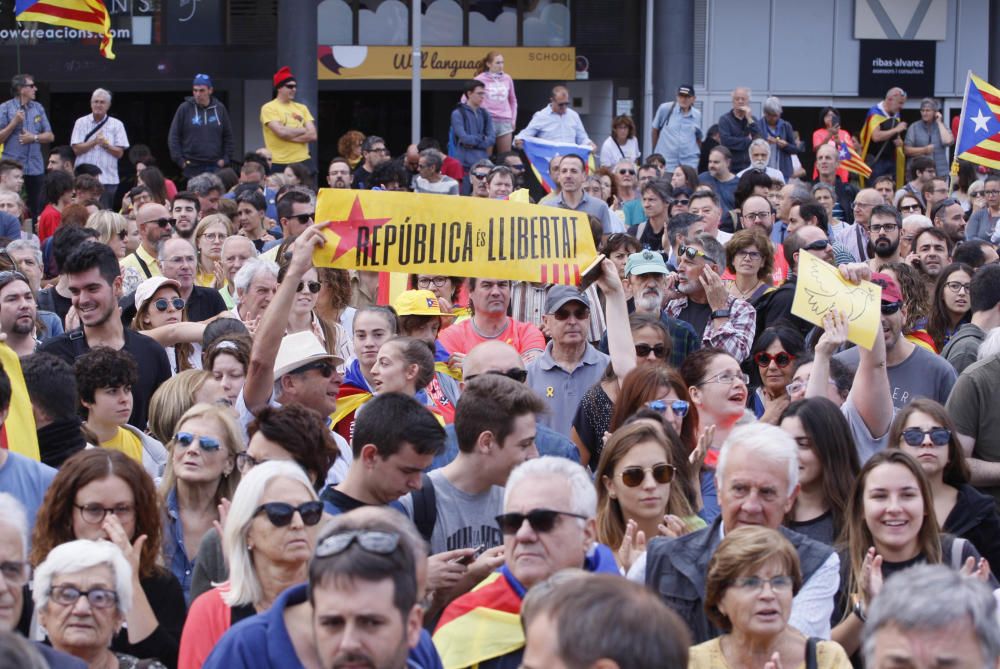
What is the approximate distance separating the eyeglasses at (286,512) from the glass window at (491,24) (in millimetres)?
23285

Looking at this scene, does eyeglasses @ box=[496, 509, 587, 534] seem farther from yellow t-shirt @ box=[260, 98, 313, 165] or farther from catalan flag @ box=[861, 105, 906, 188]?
catalan flag @ box=[861, 105, 906, 188]

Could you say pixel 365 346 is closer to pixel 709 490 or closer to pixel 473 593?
pixel 709 490

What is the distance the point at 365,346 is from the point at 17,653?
4.87m

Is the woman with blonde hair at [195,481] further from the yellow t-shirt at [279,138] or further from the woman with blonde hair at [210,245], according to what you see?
the yellow t-shirt at [279,138]

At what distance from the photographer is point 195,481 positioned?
610cm

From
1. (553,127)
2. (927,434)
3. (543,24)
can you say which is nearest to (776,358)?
(927,434)

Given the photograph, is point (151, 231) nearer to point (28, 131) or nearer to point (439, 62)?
point (28, 131)

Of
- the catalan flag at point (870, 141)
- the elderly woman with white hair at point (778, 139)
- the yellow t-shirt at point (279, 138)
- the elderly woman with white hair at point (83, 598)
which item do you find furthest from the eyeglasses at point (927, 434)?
the catalan flag at point (870, 141)

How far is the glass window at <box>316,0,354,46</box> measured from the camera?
27.0 meters

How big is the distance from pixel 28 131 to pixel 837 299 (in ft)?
44.0

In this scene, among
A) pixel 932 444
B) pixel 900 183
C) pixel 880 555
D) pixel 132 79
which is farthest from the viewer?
pixel 132 79

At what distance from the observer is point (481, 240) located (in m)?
8.20

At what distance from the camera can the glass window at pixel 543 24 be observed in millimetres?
27797

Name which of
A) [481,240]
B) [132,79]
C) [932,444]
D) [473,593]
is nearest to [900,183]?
[132,79]
